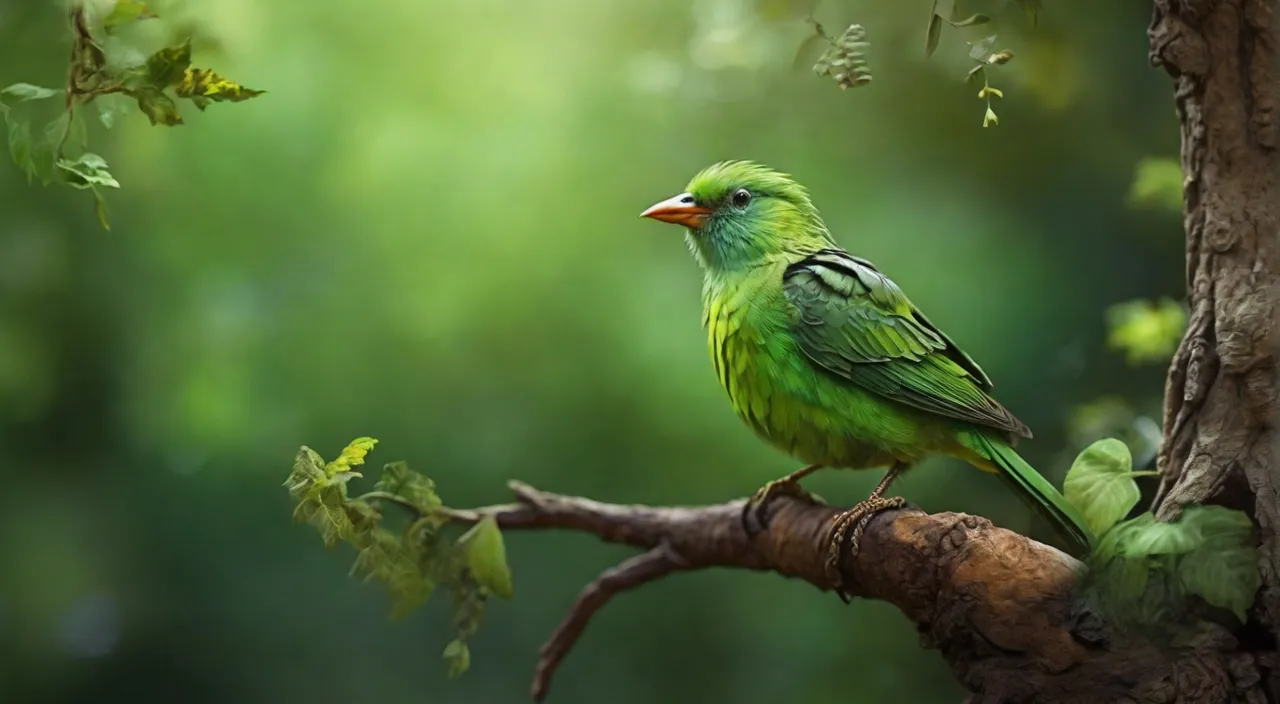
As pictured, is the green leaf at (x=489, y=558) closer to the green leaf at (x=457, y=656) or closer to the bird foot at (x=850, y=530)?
the green leaf at (x=457, y=656)

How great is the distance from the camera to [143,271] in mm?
2660

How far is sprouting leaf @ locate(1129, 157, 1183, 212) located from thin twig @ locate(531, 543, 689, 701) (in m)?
1.47

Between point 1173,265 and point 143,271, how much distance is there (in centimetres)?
273

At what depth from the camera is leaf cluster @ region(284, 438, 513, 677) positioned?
2.02 meters

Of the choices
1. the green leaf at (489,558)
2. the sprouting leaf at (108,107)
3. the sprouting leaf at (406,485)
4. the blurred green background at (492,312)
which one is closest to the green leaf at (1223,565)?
the blurred green background at (492,312)

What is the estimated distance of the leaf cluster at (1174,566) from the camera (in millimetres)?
1475

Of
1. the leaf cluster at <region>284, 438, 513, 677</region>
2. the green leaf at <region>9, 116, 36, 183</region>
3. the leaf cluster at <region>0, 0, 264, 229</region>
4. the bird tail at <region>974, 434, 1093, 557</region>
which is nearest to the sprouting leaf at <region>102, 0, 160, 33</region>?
the leaf cluster at <region>0, 0, 264, 229</region>

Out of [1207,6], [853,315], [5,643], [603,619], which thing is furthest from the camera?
[603,619]

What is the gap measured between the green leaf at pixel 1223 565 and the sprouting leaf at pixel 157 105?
1.67 meters

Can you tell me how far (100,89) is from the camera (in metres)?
1.64

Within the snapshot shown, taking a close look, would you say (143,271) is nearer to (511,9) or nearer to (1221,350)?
(511,9)

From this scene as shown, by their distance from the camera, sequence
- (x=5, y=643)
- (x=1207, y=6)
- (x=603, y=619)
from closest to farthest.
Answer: (x=1207, y=6)
(x=5, y=643)
(x=603, y=619)

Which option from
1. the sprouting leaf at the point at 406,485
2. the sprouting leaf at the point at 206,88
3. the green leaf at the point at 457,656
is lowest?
the green leaf at the point at 457,656

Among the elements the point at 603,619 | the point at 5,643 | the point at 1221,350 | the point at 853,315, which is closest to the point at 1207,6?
the point at 1221,350
